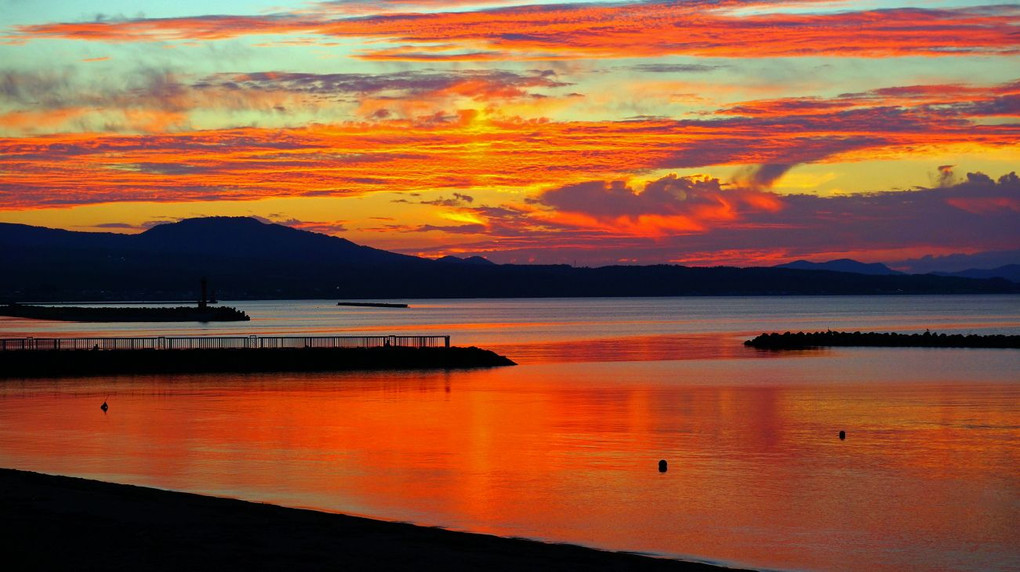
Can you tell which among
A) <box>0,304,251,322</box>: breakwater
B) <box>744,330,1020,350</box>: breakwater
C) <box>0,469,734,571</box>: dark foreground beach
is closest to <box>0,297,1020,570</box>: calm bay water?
<box>0,469,734,571</box>: dark foreground beach

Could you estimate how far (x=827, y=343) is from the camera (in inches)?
3878

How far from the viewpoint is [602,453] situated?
32906mm

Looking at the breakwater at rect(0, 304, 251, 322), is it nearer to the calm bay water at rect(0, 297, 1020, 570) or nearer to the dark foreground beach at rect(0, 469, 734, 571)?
the calm bay water at rect(0, 297, 1020, 570)

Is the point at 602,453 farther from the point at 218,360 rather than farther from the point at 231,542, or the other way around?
the point at 218,360

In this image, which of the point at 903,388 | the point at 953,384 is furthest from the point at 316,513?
the point at 953,384

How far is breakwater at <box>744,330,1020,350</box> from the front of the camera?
9538 cm

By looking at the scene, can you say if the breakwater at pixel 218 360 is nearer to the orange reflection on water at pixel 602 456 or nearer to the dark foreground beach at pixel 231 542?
the orange reflection on water at pixel 602 456

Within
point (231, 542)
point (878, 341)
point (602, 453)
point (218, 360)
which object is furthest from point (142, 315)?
point (231, 542)

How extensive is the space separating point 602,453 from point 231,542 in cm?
1646

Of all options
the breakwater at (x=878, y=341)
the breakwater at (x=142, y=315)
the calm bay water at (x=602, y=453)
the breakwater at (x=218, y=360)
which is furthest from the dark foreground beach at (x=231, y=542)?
the breakwater at (x=142, y=315)

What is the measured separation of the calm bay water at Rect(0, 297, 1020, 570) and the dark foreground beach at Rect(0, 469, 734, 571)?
110 inches

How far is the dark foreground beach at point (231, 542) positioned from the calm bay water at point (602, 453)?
2798 mm

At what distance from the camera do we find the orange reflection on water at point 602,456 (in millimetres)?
22391

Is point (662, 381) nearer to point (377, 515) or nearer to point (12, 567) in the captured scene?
point (377, 515)
